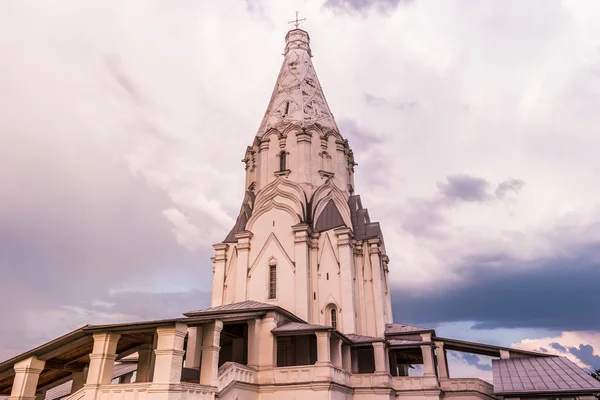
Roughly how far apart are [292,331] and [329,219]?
329 inches

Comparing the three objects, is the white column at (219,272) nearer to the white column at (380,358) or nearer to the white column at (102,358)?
the white column at (380,358)

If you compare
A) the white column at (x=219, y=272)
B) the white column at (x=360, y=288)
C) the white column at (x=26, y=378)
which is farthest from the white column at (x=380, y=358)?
the white column at (x=26, y=378)

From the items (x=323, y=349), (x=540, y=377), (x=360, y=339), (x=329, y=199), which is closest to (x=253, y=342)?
(x=323, y=349)

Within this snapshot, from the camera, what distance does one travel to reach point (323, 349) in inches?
663

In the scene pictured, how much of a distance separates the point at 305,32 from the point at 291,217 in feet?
56.5

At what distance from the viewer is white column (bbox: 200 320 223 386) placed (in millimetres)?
13445

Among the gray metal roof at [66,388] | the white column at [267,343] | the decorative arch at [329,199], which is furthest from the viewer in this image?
the decorative arch at [329,199]

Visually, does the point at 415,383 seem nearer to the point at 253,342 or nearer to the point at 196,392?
the point at 253,342

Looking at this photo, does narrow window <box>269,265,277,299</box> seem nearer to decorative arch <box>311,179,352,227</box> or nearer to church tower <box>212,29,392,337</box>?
church tower <box>212,29,392,337</box>

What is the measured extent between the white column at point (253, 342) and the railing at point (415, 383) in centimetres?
670

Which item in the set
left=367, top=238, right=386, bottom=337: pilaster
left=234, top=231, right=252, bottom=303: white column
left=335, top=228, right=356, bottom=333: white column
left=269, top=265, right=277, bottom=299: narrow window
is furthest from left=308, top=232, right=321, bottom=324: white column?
left=234, top=231, right=252, bottom=303: white column

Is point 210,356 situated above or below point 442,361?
below

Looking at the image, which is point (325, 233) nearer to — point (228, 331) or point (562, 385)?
point (228, 331)

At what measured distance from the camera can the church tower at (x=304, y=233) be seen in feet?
73.4
